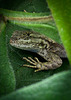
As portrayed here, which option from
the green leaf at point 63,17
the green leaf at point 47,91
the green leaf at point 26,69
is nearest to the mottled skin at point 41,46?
the green leaf at point 26,69

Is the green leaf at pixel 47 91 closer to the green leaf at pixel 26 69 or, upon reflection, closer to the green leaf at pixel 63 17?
the green leaf at pixel 26 69

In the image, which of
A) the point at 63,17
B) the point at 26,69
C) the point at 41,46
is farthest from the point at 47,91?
the point at 41,46

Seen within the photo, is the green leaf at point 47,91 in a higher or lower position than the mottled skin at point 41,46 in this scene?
higher

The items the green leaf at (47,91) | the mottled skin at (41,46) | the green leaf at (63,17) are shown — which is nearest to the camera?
the green leaf at (47,91)

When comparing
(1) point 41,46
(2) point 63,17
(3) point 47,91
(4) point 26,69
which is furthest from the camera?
(1) point 41,46

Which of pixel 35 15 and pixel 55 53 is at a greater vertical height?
pixel 35 15

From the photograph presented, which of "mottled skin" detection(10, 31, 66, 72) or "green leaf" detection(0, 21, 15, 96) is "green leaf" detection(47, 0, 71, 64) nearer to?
"green leaf" detection(0, 21, 15, 96)

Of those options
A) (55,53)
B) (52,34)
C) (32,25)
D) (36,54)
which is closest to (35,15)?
(32,25)

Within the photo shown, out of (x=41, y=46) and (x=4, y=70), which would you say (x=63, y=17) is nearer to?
(x=4, y=70)

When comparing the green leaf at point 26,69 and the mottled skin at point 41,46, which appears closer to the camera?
the green leaf at point 26,69

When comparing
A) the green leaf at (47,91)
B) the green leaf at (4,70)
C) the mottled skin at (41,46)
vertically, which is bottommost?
the mottled skin at (41,46)

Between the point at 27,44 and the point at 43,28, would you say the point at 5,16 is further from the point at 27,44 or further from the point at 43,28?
the point at 27,44
